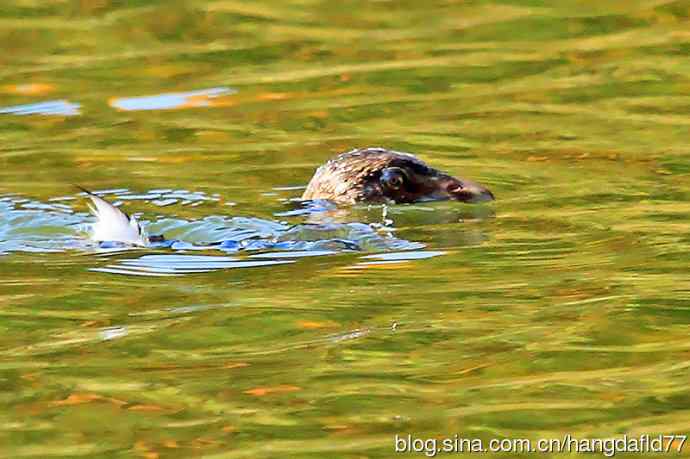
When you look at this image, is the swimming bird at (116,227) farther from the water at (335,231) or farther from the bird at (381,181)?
the bird at (381,181)

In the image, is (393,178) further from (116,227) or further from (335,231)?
(116,227)

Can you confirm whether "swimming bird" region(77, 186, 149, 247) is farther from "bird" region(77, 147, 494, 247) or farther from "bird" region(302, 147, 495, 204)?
"bird" region(302, 147, 495, 204)

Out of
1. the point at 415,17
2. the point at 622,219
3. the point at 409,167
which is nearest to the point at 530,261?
the point at 622,219

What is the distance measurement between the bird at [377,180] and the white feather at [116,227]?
5.50 ft

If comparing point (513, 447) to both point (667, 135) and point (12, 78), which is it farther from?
point (12, 78)

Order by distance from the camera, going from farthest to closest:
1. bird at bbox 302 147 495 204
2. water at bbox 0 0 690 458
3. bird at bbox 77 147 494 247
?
bird at bbox 302 147 495 204, bird at bbox 77 147 494 247, water at bbox 0 0 690 458

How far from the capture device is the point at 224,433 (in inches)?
198

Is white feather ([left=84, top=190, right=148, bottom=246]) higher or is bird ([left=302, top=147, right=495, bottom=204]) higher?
white feather ([left=84, top=190, right=148, bottom=246])

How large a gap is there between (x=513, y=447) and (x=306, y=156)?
6012 mm

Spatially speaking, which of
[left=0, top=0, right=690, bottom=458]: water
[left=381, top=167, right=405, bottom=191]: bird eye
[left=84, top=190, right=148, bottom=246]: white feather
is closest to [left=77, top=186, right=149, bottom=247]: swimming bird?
[left=84, top=190, right=148, bottom=246]: white feather

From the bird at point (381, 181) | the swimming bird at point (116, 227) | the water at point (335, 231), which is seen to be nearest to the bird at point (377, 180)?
the bird at point (381, 181)

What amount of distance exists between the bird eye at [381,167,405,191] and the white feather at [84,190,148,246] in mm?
1883

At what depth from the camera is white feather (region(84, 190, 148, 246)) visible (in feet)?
26.4

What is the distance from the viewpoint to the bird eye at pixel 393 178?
955 cm
